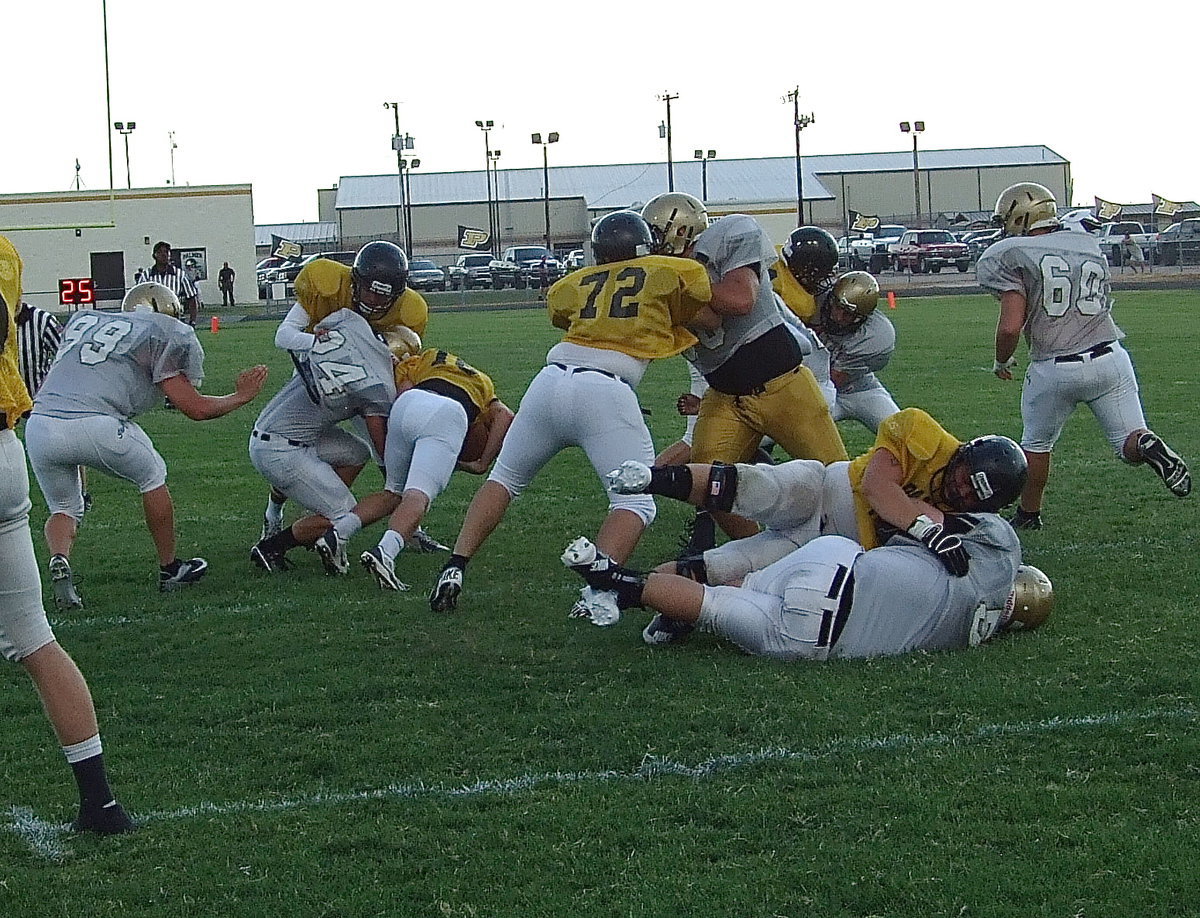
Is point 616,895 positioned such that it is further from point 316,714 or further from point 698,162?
point 698,162

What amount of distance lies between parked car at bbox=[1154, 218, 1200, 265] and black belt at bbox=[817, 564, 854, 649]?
1607 inches

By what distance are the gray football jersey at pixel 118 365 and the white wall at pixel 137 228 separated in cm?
4251

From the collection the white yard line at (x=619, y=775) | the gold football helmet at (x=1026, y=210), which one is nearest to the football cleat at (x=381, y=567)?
the white yard line at (x=619, y=775)

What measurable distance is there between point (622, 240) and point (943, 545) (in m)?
1.89

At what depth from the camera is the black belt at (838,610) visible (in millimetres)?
5078

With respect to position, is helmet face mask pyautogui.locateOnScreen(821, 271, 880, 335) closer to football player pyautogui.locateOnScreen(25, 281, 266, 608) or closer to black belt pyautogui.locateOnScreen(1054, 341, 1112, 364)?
black belt pyautogui.locateOnScreen(1054, 341, 1112, 364)

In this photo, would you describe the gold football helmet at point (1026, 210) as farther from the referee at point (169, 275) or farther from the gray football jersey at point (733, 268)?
the referee at point (169, 275)

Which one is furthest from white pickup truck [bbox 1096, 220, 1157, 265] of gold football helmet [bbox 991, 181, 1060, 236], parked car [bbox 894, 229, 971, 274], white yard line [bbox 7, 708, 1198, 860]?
white yard line [bbox 7, 708, 1198, 860]

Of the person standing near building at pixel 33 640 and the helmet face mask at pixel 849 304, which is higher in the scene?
the helmet face mask at pixel 849 304

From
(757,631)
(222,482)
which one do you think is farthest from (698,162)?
(757,631)

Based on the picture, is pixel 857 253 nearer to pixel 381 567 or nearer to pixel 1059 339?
pixel 1059 339

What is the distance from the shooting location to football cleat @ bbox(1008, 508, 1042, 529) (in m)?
7.76

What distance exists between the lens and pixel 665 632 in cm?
555

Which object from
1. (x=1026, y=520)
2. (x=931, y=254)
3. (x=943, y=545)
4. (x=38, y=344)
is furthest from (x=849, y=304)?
(x=931, y=254)
